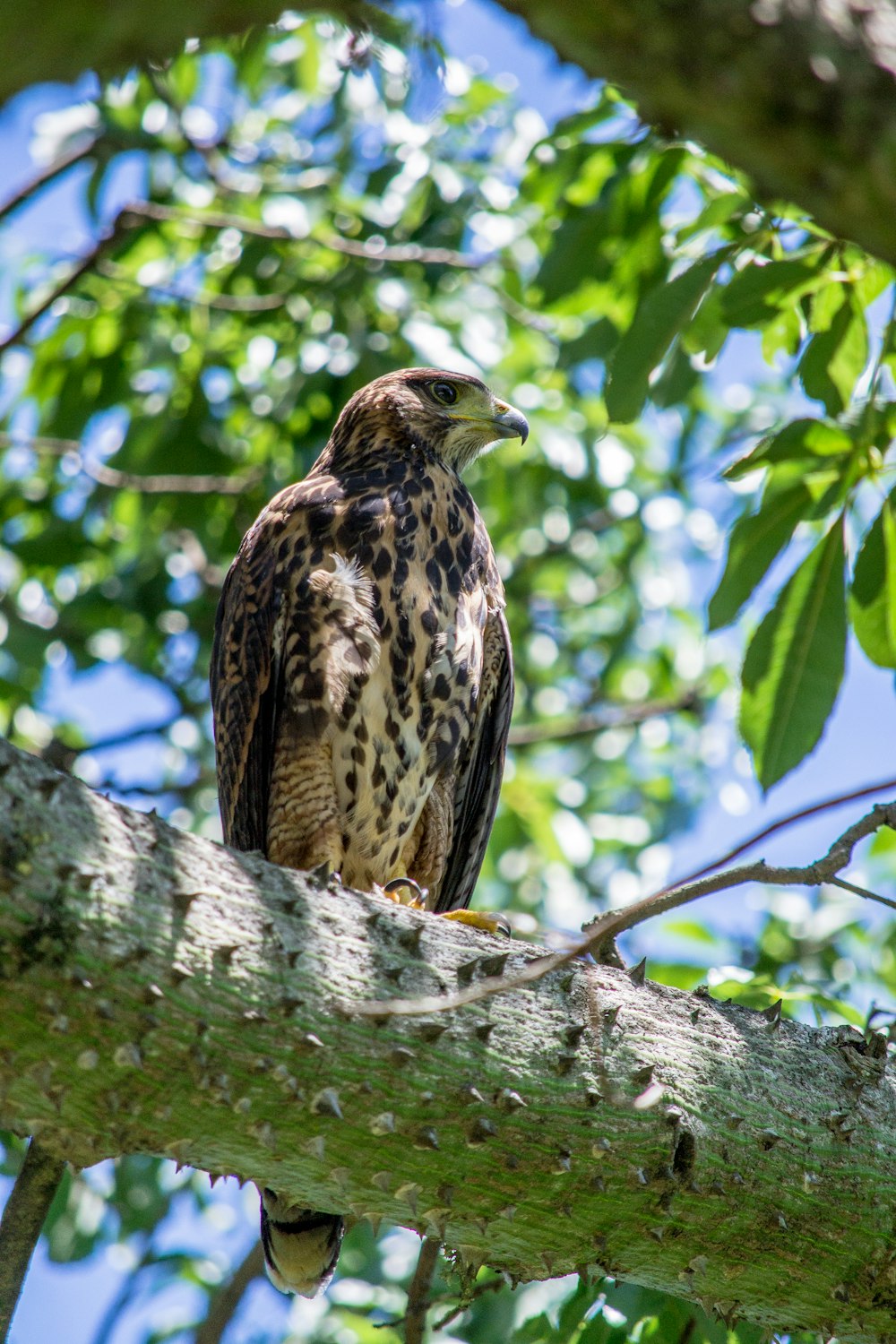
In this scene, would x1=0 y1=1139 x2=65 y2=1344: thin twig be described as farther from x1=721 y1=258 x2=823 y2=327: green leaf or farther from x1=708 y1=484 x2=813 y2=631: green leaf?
x1=721 y1=258 x2=823 y2=327: green leaf

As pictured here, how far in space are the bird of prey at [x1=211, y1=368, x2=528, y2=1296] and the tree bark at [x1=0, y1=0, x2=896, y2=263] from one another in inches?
114

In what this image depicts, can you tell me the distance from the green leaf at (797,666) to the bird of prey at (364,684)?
1231mm

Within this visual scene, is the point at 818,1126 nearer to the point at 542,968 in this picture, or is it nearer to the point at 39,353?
the point at 542,968

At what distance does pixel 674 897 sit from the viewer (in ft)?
7.08

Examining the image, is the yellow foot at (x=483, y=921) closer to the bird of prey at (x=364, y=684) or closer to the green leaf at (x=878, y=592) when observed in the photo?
the bird of prey at (x=364, y=684)

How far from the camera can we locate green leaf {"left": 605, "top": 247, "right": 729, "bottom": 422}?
3143mm

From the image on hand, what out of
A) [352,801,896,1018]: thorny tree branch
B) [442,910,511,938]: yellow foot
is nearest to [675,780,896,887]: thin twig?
[352,801,896,1018]: thorny tree branch

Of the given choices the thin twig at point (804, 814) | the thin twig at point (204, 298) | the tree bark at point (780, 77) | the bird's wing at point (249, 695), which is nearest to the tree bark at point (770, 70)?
the tree bark at point (780, 77)

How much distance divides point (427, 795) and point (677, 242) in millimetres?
1770

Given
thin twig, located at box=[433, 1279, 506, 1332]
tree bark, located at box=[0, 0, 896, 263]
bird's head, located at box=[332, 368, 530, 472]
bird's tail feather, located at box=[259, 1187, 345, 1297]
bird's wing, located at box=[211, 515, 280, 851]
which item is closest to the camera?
tree bark, located at box=[0, 0, 896, 263]

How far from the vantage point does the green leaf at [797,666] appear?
3027 millimetres

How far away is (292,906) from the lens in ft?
7.72

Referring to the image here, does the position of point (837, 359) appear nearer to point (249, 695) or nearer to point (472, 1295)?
point (249, 695)

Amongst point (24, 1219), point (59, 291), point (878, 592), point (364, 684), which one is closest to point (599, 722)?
point (364, 684)
